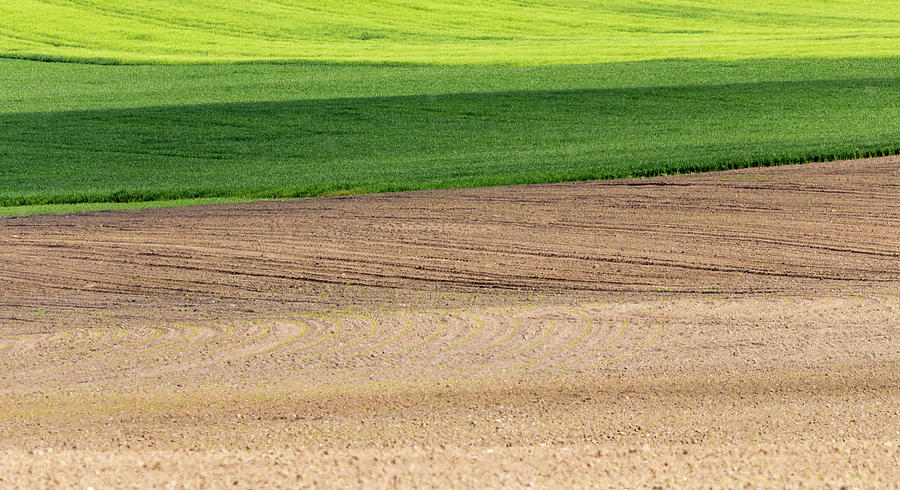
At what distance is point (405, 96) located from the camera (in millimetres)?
26516

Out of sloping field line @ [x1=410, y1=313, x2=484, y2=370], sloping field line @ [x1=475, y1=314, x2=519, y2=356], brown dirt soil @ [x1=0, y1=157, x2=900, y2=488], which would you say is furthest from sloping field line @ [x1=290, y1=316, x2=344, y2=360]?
sloping field line @ [x1=475, y1=314, x2=519, y2=356]

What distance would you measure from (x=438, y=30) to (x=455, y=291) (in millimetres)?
33284

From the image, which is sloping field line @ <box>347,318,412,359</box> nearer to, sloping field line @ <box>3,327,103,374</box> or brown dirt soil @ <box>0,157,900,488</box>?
brown dirt soil @ <box>0,157,900,488</box>

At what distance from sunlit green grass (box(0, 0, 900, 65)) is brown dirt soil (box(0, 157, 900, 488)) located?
2244cm

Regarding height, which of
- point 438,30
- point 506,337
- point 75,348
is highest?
point 506,337

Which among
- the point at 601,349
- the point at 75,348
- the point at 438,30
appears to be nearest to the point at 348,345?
the point at 601,349

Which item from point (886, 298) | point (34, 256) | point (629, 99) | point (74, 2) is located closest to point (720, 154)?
point (629, 99)

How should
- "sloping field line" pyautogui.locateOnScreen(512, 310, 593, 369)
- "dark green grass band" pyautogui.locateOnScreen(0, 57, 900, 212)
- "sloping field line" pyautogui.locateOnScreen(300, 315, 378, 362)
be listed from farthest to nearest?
"dark green grass band" pyautogui.locateOnScreen(0, 57, 900, 212)
"sloping field line" pyautogui.locateOnScreen(300, 315, 378, 362)
"sloping field line" pyautogui.locateOnScreen(512, 310, 593, 369)

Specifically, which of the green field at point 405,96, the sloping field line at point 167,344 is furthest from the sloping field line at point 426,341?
the green field at point 405,96

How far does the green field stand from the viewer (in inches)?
701

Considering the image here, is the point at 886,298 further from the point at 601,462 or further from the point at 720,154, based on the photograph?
the point at 720,154

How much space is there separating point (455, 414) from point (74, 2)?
41.6m

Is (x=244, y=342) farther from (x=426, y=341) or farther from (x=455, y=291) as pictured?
(x=455, y=291)

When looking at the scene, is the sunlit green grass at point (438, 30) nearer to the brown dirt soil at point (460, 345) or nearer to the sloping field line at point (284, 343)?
the brown dirt soil at point (460, 345)
